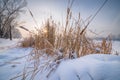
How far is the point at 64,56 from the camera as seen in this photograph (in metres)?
1.01

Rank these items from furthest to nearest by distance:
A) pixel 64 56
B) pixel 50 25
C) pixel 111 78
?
pixel 50 25
pixel 64 56
pixel 111 78

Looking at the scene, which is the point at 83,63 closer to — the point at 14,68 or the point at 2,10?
the point at 14,68

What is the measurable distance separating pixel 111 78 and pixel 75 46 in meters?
0.60

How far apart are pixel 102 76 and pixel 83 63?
6.3 inches

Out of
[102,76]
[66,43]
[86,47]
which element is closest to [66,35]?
[66,43]

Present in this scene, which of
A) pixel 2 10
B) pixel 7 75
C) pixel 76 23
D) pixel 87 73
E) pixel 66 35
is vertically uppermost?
pixel 2 10

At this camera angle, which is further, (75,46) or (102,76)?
(75,46)

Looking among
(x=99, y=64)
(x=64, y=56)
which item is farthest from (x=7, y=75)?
(x=99, y=64)

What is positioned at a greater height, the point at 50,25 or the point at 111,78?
the point at 50,25

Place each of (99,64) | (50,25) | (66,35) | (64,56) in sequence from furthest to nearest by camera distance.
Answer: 1. (50,25)
2. (66,35)
3. (64,56)
4. (99,64)

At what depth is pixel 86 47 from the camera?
1.32m

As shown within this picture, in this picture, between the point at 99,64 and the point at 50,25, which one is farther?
the point at 50,25

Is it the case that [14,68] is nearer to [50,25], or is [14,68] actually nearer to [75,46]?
[75,46]

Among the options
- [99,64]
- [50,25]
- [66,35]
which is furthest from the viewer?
[50,25]
